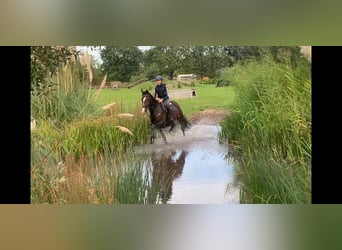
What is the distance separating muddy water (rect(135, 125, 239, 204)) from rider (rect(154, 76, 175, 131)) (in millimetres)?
116

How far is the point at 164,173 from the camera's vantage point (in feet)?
11.6

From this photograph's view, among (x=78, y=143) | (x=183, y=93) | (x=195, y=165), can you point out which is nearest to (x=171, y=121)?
(x=183, y=93)

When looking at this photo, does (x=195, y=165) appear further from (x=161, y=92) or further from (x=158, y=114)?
Answer: (x=161, y=92)

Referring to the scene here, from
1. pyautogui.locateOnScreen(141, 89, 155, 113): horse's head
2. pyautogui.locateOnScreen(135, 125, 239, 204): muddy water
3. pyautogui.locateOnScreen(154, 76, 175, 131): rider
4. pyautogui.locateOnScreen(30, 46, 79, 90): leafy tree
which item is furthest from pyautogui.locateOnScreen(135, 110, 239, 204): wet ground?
pyautogui.locateOnScreen(30, 46, 79, 90): leafy tree

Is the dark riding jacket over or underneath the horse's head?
over

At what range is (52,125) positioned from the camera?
356 cm

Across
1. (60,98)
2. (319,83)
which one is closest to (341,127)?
(319,83)

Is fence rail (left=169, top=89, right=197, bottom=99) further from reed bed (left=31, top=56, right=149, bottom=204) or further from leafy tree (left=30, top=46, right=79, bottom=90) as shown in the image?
leafy tree (left=30, top=46, right=79, bottom=90)

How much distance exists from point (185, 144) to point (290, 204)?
74 centimetres

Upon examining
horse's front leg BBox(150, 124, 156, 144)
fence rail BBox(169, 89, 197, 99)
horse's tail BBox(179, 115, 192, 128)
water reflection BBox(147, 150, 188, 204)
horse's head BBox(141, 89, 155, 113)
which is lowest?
water reflection BBox(147, 150, 188, 204)

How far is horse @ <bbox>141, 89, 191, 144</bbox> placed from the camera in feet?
11.7

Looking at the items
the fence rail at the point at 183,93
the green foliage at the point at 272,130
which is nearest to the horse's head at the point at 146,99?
the fence rail at the point at 183,93
